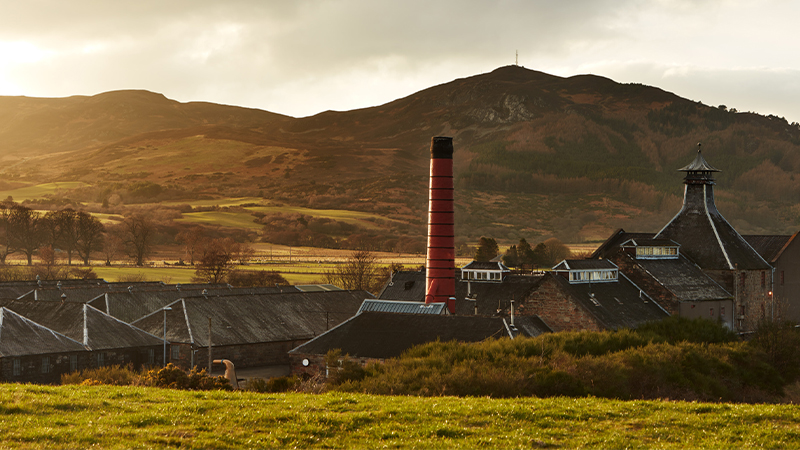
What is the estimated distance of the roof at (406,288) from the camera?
65.5m

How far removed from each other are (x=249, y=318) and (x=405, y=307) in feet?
46.3

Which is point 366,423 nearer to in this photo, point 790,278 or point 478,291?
point 478,291

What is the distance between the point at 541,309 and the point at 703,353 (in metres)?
14.7

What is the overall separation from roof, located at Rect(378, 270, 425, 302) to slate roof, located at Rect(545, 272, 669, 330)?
14917 millimetres

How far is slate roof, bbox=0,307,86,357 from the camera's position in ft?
152

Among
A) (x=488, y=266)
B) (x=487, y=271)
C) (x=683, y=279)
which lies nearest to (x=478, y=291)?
(x=487, y=271)

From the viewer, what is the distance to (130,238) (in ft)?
479

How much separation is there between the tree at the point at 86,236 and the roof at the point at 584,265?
334 feet

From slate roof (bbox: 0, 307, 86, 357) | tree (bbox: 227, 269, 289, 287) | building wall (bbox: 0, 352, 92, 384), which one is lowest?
tree (bbox: 227, 269, 289, 287)

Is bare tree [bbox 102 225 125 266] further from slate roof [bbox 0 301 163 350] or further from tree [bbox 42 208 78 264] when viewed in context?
slate roof [bbox 0 301 163 350]

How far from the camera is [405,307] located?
184 ft

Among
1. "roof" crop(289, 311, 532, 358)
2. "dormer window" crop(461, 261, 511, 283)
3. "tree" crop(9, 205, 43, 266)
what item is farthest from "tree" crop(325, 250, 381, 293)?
"roof" crop(289, 311, 532, 358)

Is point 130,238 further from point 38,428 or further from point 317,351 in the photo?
point 38,428

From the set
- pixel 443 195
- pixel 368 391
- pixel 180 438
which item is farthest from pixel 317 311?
pixel 180 438
